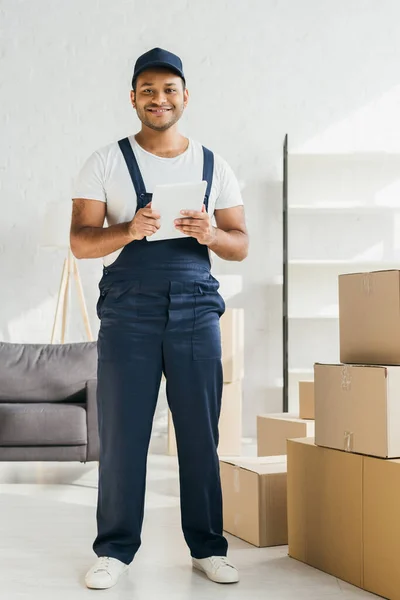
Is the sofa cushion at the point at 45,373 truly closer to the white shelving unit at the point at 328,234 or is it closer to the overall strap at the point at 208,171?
the white shelving unit at the point at 328,234

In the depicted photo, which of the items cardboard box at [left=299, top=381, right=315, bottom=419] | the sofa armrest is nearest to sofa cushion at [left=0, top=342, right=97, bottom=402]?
the sofa armrest

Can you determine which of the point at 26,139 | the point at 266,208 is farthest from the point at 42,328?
the point at 266,208

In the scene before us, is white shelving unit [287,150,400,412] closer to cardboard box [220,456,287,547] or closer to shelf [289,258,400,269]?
shelf [289,258,400,269]

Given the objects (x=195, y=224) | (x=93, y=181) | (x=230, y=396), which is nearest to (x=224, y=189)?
(x=195, y=224)

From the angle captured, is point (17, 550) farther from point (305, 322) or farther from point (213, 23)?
point (213, 23)

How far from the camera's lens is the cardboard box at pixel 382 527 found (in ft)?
6.68

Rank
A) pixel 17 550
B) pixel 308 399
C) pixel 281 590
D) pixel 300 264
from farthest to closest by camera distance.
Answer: pixel 300 264 → pixel 308 399 → pixel 17 550 → pixel 281 590

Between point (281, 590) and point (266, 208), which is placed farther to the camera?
point (266, 208)

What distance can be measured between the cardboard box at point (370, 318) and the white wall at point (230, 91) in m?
3.35

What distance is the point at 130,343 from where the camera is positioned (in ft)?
7.23

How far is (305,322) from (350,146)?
1.29m

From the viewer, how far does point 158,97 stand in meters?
2.21

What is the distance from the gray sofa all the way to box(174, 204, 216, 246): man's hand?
6.81 ft

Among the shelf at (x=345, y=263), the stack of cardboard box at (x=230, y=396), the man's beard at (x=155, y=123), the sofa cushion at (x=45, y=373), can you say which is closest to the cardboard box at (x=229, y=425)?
the stack of cardboard box at (x=230, y=396)
